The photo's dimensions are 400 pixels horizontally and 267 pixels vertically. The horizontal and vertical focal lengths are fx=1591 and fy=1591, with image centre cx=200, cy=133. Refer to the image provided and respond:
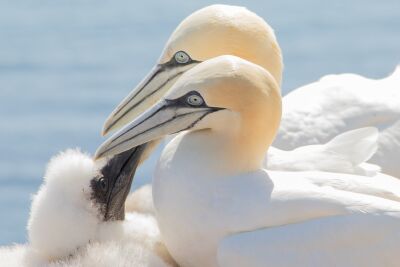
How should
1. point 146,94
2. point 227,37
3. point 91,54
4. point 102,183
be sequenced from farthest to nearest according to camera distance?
point 91,54 < point 146,94 < point 227,37 < point 102,183

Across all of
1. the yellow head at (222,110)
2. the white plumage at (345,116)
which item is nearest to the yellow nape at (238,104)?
the yellow head at (222,110)

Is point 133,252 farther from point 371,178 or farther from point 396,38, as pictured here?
point 396,38

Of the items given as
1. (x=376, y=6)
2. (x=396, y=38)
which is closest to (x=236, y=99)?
(x=396, y=38)

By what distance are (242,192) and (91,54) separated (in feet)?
15.7

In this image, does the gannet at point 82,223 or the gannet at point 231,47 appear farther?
the gannet at point 231,47

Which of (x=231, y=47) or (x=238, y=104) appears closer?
(x=238, y=104)

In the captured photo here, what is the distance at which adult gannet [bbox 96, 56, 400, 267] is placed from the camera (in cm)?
517

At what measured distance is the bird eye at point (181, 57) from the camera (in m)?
6.05

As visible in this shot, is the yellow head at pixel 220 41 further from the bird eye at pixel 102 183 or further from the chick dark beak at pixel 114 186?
the bird eye at pixel 102 183

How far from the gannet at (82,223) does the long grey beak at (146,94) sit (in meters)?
0.44

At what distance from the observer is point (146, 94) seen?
20.3ft

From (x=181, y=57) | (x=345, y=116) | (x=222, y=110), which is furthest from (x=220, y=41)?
(x=345, y=116)

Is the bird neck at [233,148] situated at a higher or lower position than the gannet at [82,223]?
higher

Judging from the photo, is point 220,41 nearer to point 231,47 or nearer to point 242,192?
point 231,47
